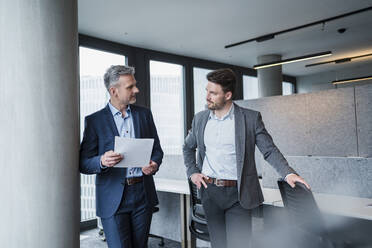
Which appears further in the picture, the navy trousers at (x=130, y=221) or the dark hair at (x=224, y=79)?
→ the dark hair at (x=224, y=79)

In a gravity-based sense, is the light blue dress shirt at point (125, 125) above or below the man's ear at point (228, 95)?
below

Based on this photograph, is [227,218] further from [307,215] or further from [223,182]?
[307,215]

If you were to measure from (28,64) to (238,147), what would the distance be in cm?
109

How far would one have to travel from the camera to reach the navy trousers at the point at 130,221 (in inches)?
67.2

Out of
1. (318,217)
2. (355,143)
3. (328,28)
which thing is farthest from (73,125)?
(328,28)

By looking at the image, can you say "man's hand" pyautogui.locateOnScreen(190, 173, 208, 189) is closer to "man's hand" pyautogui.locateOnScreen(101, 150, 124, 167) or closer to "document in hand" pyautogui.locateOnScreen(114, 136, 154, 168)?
"document in hand" pyautogui.locateOnScreen(114, 136, 154, 168)

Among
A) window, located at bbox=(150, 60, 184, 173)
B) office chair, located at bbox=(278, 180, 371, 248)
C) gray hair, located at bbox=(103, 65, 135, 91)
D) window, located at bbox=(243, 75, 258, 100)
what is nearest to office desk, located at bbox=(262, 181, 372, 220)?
office chair, located at bbox=(278, 180, 371, 248)

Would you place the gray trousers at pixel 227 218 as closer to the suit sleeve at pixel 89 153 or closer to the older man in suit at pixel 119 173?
the older man in suit at pixel 119 173

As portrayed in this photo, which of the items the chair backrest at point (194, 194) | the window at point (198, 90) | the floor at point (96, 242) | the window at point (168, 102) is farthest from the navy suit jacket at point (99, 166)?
the window at point (198, 90)

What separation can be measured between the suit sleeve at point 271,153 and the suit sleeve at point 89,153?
87 centimetres

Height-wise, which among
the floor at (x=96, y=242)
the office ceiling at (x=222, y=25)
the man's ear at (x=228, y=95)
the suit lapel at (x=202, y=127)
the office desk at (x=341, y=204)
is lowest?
the floor at (x=96, y=242)

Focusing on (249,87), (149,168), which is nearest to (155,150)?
(149,168)

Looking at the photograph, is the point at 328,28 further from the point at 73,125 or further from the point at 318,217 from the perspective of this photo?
the point at 73,125

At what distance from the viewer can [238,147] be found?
1846mm
